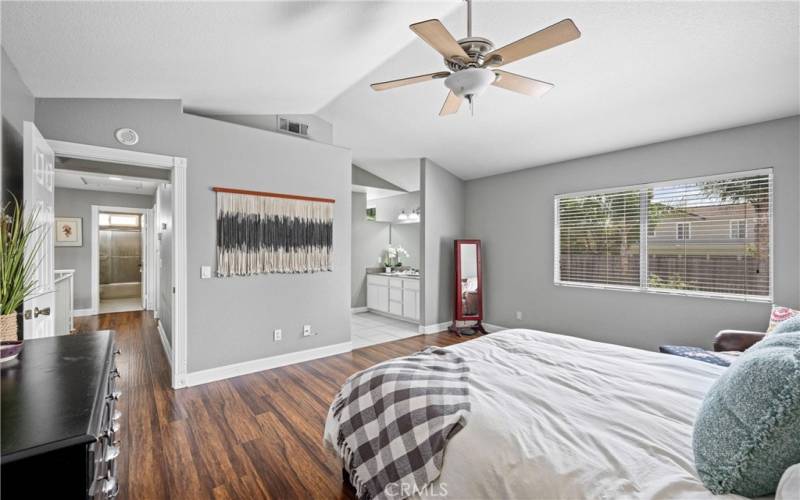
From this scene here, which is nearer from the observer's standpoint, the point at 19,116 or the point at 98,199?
the point at 19,116

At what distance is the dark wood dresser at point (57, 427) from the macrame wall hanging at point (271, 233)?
7.18 feet

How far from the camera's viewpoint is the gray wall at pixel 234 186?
292 cm

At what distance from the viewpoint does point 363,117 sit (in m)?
4.07

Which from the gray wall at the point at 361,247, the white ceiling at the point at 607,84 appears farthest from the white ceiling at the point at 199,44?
the gray wall at the point at 361,247

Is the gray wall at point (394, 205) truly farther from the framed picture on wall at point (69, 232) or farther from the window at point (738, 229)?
the framed picture on wall at point (69, 232)

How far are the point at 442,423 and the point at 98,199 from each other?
8.21 metres

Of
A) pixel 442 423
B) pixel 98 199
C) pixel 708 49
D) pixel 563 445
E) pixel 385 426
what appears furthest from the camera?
pixel 98 199

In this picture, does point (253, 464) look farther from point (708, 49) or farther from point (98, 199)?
point (98, 199)

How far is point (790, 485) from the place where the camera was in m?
0.79

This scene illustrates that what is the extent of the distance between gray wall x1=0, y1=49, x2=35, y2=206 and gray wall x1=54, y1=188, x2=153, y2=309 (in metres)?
5.32

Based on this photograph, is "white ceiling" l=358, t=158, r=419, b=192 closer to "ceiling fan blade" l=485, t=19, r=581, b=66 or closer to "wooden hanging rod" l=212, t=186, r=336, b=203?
"wooden hanging rod" l=212, t=186, r=336, b=203

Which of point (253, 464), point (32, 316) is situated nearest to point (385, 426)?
point (253, 464)

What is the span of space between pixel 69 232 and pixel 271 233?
5410 millimetres

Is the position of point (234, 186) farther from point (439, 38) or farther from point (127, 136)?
point (439, 38)
